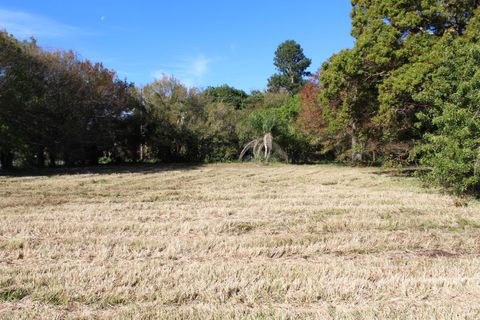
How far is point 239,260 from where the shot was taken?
544 cm

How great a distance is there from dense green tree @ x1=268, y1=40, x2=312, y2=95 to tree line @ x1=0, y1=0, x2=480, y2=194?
1347 inches

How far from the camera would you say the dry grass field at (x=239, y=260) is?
390 centimetres

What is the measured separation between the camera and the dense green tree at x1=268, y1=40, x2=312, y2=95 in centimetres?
7231

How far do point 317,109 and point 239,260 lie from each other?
2612 centimetres

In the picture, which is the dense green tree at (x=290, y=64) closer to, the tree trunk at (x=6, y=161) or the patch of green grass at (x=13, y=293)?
the tree trunk at (x=6, y=161)

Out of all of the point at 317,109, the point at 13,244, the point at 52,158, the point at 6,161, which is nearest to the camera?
the point at 13,244

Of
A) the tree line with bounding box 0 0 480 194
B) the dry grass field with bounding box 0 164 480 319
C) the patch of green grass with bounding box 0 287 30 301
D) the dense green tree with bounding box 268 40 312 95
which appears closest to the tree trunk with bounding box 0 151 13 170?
the tree line with bounding box 0 0 480 194

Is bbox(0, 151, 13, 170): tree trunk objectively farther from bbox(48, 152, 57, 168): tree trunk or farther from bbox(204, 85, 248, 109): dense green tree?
bbox(204, 85, 248, 109): dense green tree

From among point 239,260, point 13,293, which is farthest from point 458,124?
point 13,293

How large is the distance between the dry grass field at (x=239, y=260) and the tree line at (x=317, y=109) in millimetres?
3794

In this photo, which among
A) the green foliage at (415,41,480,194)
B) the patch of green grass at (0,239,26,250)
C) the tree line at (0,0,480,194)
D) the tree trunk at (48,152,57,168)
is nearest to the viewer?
the patch of green grass at (0,239,26,250)

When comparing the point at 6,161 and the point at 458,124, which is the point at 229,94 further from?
the point at 458,124

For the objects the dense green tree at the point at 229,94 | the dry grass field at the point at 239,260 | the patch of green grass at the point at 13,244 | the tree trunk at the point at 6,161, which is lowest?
the dry grass field at the point at 239,260

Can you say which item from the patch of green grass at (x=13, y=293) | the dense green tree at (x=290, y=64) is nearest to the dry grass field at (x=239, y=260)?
the patch of green grass at (x=13, y=293)
